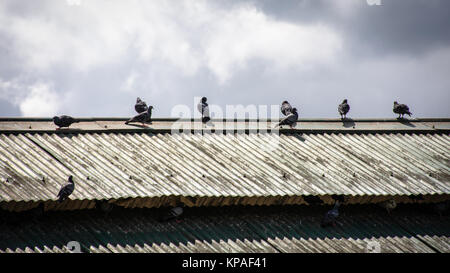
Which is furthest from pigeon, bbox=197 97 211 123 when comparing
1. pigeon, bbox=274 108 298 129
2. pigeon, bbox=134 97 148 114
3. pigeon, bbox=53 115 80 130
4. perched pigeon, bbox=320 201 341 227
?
perched pigeon, bbox=320 201 341 227

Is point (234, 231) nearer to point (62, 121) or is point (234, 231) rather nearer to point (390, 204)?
point (390, 204)

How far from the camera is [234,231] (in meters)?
16.7

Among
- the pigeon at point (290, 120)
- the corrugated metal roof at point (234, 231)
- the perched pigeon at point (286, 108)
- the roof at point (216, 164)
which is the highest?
the perched pigeon at point (286, 108)

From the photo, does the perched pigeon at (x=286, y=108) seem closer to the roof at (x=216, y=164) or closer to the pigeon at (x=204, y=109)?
the roof at (x=216, y=164)

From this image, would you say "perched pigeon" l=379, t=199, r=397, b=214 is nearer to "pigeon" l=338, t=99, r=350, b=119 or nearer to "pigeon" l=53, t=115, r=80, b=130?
"pigeon" l=338, t=99, r=350, b=119

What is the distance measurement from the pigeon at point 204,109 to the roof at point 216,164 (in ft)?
0.95

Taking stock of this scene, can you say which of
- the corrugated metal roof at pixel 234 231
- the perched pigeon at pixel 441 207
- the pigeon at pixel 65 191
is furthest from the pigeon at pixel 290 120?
the pigeon at pixel 65 191

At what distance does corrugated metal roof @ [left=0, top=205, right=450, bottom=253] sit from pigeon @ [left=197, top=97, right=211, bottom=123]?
4247 mm

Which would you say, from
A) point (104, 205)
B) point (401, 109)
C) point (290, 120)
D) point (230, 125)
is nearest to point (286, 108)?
point (290, 120)

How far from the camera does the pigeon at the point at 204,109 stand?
21.0 metres

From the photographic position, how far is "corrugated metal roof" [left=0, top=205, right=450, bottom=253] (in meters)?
15.6
